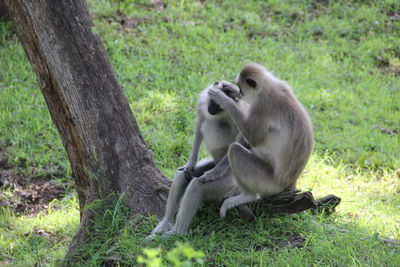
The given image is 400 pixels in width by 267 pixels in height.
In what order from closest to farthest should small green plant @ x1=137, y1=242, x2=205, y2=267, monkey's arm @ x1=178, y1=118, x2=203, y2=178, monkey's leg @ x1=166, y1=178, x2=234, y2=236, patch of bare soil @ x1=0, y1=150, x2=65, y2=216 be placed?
small green plant @ x1=137, y1=242, x2=205, y2=267 → monkey's leg @ x1=166, y1=178, x2=234, y2=236 → monkey's arm @ x1=178, y1=118, x2=203, y2=178 → patch of bare soil @ x1=0, y1=150, x2=65, y2=216

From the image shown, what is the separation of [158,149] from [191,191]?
250cm

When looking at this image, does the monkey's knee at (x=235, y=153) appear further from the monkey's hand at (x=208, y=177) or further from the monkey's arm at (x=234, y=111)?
the monkey's hand at (x=208, y=177)

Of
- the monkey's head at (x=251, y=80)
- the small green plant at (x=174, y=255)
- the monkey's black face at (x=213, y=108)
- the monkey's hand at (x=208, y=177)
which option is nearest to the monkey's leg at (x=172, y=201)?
the monkey's hand at (x=208, y=177)

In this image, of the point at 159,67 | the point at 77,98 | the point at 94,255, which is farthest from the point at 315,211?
the point at 159,67

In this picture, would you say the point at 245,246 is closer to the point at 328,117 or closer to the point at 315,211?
the point at 315,211

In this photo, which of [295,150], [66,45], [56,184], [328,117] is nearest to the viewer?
[295,150]

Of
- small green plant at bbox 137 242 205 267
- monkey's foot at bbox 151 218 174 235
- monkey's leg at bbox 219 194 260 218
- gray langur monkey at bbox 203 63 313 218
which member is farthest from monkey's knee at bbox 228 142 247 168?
small green plant at bbox 137 242 205 267

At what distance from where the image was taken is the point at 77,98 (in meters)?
4.64

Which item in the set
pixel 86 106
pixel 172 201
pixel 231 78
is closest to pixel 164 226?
pixel 172 201

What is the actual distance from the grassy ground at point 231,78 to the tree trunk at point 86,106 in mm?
271

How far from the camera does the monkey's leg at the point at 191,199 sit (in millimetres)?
4438

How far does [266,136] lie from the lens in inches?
174

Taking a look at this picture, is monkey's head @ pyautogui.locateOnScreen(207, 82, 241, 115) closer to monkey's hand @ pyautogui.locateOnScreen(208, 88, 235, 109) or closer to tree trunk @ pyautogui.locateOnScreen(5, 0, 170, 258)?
monkey's hand @ pyautogui.locateOnScreen(208, 88, 235, 109)

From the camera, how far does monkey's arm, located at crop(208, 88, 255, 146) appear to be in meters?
4.43
